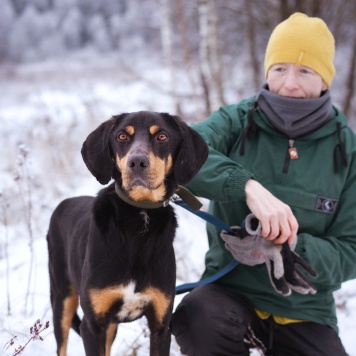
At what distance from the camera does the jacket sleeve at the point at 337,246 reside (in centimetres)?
236

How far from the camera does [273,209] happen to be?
2088 millimetres

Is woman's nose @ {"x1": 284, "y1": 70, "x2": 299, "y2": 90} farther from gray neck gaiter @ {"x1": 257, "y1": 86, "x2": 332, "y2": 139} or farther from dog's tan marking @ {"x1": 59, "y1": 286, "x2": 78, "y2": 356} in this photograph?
dog's tan marking @ {"x1": 59, "y1": 286, "x2": 78, "y2": 356}

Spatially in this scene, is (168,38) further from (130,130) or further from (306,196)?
(130,130)

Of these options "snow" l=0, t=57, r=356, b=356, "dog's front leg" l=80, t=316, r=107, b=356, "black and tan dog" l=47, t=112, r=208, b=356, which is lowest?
"snow" l=0, t=57, r=356, b=356

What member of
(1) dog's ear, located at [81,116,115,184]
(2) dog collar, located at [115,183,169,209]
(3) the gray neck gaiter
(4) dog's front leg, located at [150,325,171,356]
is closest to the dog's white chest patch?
(4) dog's front leg, located at [150,325,171,356]

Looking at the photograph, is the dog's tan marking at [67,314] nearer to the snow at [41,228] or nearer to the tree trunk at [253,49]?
the snow at [41,228]

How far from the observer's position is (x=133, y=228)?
209 cm

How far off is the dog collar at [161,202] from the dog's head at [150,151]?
2 centimetres

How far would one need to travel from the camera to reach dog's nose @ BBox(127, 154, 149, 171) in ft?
6.14

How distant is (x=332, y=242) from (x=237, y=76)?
48.3ft

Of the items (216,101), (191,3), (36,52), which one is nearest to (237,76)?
(191,3)

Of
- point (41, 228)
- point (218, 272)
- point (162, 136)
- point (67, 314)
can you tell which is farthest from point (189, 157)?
point (41, 228)

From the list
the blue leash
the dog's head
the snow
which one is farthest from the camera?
the snow

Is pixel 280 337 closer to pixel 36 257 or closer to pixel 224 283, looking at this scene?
pixel 224 283
